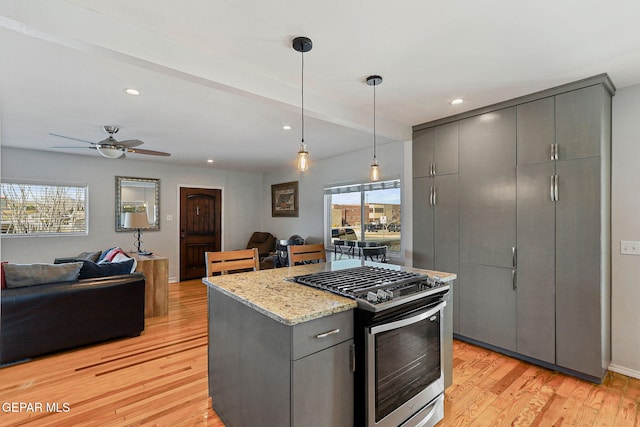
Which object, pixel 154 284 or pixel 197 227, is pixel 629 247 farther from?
pixel 197 227

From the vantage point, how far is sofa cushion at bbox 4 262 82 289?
2.70m

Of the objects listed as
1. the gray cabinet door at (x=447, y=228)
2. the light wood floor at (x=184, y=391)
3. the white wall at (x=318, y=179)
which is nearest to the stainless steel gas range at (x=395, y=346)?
the light wood floor at (x=184, y=391)

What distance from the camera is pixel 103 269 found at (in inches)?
124

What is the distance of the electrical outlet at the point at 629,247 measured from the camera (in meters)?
2.43

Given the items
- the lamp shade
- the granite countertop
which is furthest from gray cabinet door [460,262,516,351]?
the lamp shade

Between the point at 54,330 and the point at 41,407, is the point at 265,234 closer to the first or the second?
the point at 54,330

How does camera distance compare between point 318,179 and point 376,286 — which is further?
point 318,179

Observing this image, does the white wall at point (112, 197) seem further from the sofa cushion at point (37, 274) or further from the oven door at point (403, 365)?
the oven door at point (403, 365)

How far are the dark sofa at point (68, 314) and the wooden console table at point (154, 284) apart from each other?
22.9 inches

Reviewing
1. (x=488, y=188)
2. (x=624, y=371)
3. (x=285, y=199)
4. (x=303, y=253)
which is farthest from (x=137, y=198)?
(x=624, y=371)

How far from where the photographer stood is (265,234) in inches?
268

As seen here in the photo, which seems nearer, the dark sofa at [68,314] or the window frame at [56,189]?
the dark sofa at [68,314]

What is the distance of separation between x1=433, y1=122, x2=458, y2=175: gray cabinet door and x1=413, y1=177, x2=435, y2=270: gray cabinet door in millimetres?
200

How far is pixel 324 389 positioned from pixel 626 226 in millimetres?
2831
